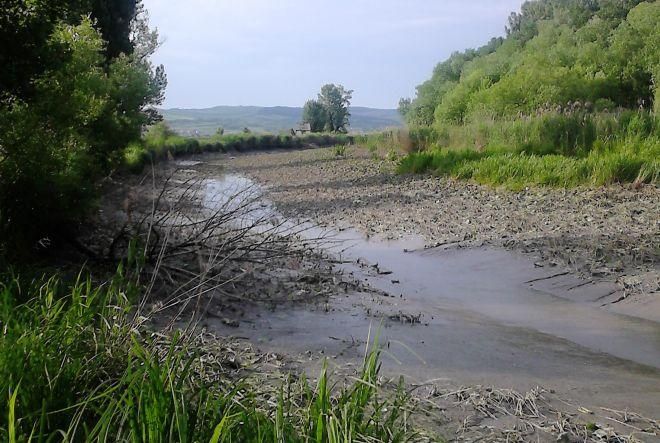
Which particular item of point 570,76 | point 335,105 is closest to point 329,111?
point 335,105

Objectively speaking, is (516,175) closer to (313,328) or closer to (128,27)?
(313,328)

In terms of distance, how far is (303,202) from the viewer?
15.4 metres

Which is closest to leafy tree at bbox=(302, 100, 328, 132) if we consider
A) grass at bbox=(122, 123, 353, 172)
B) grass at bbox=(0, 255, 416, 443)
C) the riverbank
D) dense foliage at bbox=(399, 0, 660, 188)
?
grass at bbox=(122, 123, 353, 172)

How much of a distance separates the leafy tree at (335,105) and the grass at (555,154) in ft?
186

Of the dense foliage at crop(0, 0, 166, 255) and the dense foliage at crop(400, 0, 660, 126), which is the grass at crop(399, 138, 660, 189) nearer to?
the dense foliage at crop(400, 0, 660, 126)

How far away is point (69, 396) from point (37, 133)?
4.28 m

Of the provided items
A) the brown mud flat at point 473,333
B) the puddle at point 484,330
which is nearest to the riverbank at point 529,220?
the brown mud flat at point 473,333

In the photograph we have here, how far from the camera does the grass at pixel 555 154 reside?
39.3 feet

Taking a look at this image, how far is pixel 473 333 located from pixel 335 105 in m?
73.6

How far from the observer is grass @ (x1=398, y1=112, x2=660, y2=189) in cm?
1198

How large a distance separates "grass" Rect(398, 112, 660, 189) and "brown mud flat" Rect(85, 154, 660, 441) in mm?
4735

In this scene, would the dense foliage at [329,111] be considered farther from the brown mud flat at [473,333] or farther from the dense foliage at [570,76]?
the brown mud flat at [473,333]

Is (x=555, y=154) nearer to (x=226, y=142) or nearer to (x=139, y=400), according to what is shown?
(x=139, y=400)

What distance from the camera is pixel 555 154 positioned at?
15.3 m
